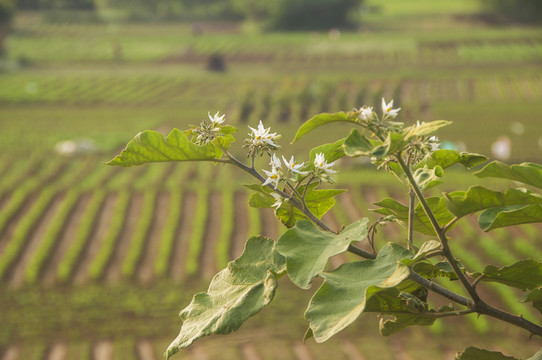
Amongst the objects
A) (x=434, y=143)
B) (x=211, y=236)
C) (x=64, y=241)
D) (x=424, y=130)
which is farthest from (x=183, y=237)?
(x=424, y=130)

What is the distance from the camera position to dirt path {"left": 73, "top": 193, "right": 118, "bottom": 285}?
66.4 feet

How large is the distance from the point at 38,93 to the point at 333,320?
47536mm

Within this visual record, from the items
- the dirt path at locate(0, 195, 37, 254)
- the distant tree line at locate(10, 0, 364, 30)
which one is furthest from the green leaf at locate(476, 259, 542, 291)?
the distant tree line at locate(10, 0, 364, 30)

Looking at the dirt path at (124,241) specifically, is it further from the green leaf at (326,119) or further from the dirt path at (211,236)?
the green leaf at (326,119)

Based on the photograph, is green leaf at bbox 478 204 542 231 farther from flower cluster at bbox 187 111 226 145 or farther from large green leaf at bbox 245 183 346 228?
flower cluster at bbox 187 111 226 145

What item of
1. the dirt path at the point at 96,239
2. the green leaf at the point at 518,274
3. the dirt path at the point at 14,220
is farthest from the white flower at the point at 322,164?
the dirt path at the point at 14,220

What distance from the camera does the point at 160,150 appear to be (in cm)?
182

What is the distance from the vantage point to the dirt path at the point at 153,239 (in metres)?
20.1

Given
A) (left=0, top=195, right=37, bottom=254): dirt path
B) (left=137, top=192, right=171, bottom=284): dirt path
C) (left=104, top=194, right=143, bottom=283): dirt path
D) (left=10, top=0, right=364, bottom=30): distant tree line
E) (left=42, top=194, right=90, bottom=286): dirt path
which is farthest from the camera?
(left=10, top=0, right=364, bottom=30): distant tree line

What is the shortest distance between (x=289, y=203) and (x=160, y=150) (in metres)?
0.41

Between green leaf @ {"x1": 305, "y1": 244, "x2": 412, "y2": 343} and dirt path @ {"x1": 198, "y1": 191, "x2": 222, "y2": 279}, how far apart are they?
1860cm

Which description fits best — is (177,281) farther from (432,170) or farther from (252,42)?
(252,42)

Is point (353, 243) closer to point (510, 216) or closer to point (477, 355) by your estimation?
point (510, 216)

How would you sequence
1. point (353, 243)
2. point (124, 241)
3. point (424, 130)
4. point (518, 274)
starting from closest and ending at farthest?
point (424, 130) → point (353, 243) → point (518, 274) → point (124, 241)
